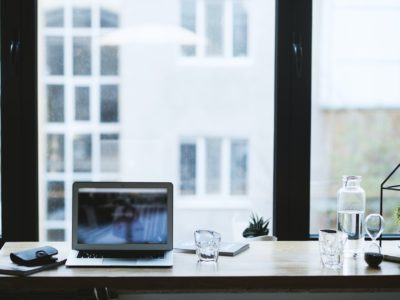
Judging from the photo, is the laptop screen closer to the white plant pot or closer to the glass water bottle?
the white plant pot

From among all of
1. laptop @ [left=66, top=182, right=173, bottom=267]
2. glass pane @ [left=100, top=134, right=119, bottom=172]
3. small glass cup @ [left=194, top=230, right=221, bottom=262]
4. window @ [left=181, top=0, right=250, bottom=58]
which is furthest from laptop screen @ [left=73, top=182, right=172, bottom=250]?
window @ [left=181, top=0, right=250, bottom=58]

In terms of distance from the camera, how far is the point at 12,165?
8.59 feet

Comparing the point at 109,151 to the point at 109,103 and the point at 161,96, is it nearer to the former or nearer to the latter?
the point at 109,103

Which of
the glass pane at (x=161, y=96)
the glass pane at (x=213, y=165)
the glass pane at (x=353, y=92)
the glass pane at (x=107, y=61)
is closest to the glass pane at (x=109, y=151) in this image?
the glass pane at (x=161, y=96)

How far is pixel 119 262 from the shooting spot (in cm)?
211

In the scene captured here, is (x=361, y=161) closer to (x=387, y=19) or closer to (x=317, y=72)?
(x=317, y=72)

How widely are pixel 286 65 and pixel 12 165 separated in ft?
4.07

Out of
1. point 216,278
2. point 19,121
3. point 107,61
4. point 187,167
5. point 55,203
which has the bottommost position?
point 216,278

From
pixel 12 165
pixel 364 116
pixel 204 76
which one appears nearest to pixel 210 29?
pixel 204 76

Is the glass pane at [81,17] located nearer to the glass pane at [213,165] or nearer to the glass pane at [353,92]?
the glass pane at [213,165]

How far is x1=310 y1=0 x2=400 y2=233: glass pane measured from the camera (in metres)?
2.68

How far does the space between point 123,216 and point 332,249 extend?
74 centimetres

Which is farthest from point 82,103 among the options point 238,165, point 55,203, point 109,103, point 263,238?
point 263,238

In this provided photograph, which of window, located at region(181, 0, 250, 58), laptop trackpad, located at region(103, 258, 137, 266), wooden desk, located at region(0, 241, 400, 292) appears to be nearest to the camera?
wooden desk, located at region(0, 241, 400, 292)
